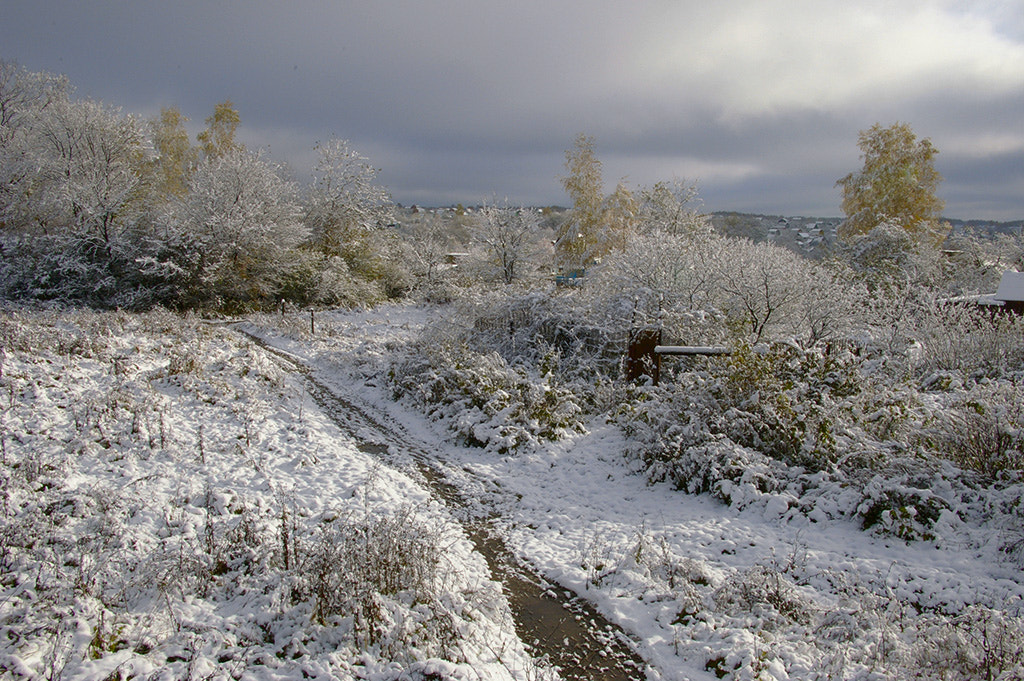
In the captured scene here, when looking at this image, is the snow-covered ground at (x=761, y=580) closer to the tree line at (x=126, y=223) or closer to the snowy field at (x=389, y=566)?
the snowy field at (x=389, y=566)

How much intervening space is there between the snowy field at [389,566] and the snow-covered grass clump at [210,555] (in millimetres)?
18

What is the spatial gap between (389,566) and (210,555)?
1.63m

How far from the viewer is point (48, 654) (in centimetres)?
317

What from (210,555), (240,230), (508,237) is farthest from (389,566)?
(240,230)

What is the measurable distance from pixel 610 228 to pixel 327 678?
32254mm

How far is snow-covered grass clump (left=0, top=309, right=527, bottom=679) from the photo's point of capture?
336cm

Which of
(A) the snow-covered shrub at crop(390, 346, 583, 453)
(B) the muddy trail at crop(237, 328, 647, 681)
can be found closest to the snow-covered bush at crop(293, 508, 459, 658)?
(B) the muddy trail at crop(237, 328, 647, 681)

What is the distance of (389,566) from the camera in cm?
413

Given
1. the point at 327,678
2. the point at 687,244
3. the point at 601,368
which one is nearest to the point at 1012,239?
the point at 687,244

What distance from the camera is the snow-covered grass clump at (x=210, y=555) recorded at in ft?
11.0

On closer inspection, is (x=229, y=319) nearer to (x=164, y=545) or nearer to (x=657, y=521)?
(x=164, y=545)

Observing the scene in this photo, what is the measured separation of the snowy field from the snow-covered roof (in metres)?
11.5

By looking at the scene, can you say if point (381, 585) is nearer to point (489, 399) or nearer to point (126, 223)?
point (489, 399)

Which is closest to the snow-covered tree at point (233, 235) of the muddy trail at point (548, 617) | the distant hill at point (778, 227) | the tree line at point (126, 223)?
the tree line at point (126, 223)
